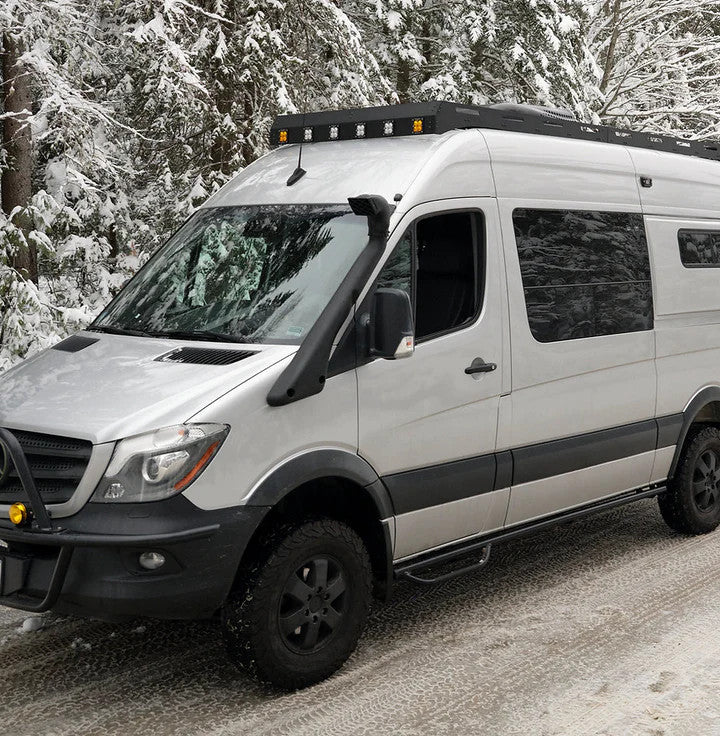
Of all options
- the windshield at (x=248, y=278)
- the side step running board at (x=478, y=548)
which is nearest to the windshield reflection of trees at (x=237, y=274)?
the windshield at (x=248, y=278)

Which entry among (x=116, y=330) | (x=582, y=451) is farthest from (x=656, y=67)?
(x=116, y=330)

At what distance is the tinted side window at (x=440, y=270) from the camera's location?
5.08m

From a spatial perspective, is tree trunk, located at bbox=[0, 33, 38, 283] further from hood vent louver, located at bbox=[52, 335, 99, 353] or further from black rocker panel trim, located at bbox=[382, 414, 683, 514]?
black rocker panel trim, located at bbox=[382, 414, 683, 514]

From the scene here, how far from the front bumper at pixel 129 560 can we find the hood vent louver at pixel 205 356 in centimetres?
66

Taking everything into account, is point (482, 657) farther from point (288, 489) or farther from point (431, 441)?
point (288, 489)

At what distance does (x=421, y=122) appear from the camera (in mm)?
5492

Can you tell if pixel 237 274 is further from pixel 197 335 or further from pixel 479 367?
pixel 479 367

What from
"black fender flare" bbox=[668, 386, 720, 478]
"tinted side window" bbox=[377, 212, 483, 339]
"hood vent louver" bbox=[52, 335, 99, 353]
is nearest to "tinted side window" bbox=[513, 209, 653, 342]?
"tinted side window" bbox=[377, 212, 483, 339]

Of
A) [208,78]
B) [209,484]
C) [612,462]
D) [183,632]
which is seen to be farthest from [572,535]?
[208,78]

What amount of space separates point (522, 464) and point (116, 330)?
2215mm

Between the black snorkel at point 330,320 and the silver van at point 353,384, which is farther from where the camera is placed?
the black snorkel at point 330,320

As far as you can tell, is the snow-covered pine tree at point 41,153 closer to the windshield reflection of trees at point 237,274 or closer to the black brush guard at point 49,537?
the windshield reflection of trees at point 237,274

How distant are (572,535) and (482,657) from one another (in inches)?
97.3

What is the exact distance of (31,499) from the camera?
4.23 metres
